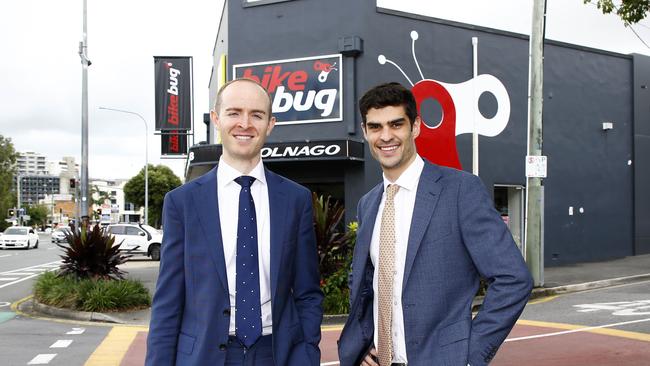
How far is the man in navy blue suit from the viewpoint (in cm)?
274

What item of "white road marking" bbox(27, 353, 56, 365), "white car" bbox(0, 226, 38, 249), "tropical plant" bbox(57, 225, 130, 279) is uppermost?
"tropical plant" bbox(57, 225, 130, 279)

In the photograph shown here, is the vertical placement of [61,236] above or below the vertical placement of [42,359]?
below

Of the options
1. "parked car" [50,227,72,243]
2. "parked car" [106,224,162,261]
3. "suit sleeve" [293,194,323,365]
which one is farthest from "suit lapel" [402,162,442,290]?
"parked car" [106,224,162,261]

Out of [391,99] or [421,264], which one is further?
[391,99]

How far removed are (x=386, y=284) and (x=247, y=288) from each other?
617mm

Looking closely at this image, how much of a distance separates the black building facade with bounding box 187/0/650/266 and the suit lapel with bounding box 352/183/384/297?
12.0 m

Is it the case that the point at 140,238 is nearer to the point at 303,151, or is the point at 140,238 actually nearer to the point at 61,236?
the point at 303,151

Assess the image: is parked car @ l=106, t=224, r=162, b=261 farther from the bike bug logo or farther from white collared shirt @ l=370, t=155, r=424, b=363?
white collared shirt @ l=370, t=155, r=424, b=363

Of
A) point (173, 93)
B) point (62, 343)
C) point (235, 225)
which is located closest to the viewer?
point (235, 225)

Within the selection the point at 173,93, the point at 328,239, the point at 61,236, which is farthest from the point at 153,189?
the point at 328,239

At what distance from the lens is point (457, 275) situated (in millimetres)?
2623

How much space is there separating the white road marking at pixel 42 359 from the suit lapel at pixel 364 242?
591 centimetres

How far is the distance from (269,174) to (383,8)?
13833 mm

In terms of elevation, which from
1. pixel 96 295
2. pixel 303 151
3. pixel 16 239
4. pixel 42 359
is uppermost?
pixel 303 151
